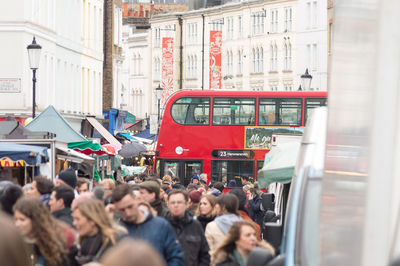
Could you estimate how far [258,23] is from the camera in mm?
92062

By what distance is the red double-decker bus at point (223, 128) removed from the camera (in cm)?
3656

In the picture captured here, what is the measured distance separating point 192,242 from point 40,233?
124 inches

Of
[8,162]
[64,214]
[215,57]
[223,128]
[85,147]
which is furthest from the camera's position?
[215,57]

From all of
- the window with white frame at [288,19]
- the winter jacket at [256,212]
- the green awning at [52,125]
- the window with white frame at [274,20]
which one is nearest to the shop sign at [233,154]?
the green awning at [52,125]

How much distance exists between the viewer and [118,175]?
4131 cm

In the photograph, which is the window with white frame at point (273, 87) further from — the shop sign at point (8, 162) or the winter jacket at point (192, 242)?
the winter jacket at point (192, 242)

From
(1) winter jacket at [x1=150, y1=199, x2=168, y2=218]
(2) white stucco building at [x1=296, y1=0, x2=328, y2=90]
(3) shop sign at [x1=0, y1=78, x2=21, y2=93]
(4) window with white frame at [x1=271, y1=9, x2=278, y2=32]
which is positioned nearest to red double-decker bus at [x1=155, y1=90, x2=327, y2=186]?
(3) shop sign at [x1=0, y1=78, x2=21, y2=93]

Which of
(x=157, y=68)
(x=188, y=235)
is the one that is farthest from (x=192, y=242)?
(x=157, y=68)

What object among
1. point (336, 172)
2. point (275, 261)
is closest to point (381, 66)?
point (336, 172)

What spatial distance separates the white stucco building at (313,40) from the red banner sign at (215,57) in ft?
20.3

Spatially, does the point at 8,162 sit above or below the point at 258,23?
below

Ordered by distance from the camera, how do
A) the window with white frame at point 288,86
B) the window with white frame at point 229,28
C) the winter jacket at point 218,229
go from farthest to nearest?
the window with white frame at point 229,28
the window with white frame at point 288,86
the winter jacket at point 218,229

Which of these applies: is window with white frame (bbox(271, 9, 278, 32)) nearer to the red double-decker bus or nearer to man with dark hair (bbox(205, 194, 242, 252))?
the red double-decker bus

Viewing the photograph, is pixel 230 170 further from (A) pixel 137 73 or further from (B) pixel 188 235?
(A) pixel 137 73
